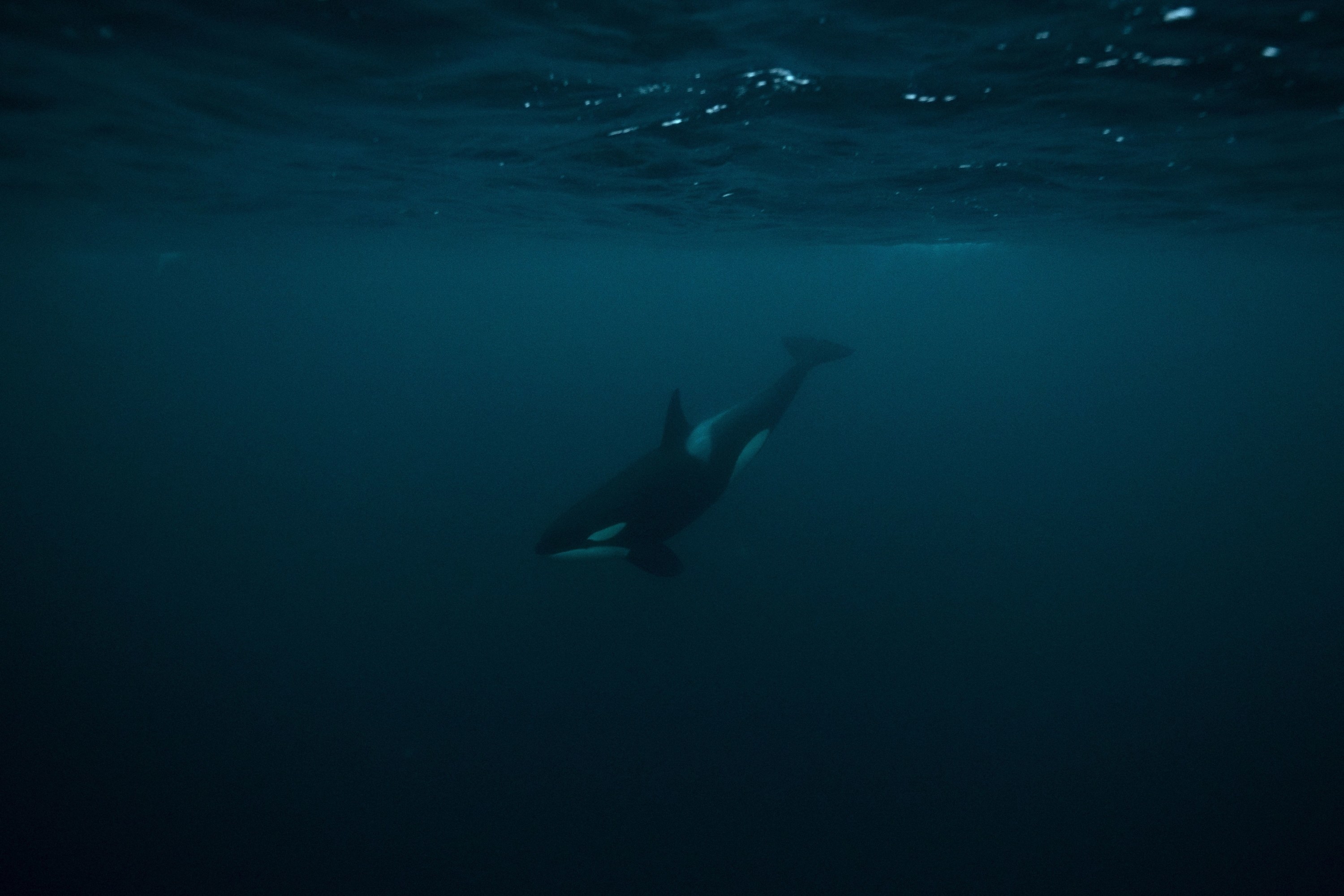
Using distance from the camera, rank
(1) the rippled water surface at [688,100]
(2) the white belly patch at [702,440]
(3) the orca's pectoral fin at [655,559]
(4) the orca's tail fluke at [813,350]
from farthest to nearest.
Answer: (4) the orca's tail fluke at [813,350] < (2) the white belly patch at [702,440] < (3) the orca's pectoral fin at [655,559] < (1) the rippled water surface at [688,100]

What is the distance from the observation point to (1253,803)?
404 inches

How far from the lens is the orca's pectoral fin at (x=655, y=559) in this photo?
32.5ft

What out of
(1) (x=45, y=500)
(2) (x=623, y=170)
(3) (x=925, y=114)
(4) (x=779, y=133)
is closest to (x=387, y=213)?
(2) (x=623, y=170)

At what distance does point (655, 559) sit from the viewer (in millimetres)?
10062

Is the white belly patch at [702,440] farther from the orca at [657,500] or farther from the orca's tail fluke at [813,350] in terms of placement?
the orca's tail fluke at [813,350]

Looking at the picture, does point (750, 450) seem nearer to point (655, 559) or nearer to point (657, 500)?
point (657, 500)

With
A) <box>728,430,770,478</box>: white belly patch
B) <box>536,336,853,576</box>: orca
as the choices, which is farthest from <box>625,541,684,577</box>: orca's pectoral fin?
<box>728,430,770,478</box>: white belly patch

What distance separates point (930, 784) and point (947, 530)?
34.8 ft

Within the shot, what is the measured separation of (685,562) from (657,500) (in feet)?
28.0

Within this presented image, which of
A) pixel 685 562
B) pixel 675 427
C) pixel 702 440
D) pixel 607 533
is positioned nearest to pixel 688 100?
pixel 675 427

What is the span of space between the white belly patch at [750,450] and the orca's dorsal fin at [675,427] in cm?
147

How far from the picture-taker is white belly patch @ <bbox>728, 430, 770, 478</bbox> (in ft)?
38.0

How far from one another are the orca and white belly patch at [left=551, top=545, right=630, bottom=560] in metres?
0.01

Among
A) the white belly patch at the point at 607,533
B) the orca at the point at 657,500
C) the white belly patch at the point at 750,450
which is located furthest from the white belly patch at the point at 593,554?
the white belly patch at the point at 750,450
